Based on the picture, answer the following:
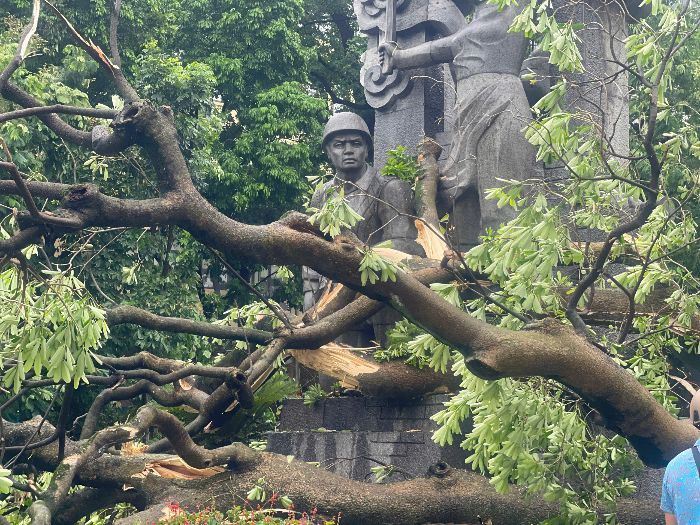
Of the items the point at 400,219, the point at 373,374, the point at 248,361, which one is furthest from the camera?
the point at 400,219

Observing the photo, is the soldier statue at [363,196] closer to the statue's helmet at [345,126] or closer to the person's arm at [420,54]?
the statue's helmet at [345,126]

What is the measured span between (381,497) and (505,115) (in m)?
4.98

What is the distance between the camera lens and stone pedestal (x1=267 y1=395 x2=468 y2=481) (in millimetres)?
9984

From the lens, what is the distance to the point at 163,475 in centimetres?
854

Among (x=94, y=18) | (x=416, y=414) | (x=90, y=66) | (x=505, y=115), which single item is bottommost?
(x=416, y=414)

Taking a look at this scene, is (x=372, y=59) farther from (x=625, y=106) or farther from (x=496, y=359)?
(x=496, y=359)

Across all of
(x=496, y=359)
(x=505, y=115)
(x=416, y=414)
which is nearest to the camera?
(x=496, y=359)

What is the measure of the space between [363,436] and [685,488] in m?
6.08

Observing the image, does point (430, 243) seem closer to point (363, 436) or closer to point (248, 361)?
point (363, 436)

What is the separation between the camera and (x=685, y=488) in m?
4.52

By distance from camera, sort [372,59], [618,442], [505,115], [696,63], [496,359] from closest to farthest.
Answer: [496,359], [618,442], [505,115], [372,59], [696,63]

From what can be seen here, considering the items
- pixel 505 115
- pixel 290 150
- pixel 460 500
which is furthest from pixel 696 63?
pixel 460 500

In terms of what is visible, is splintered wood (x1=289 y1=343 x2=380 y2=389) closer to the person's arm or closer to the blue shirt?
the person's arm

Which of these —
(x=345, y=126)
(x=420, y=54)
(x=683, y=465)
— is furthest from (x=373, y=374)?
(x=683, y=465)
